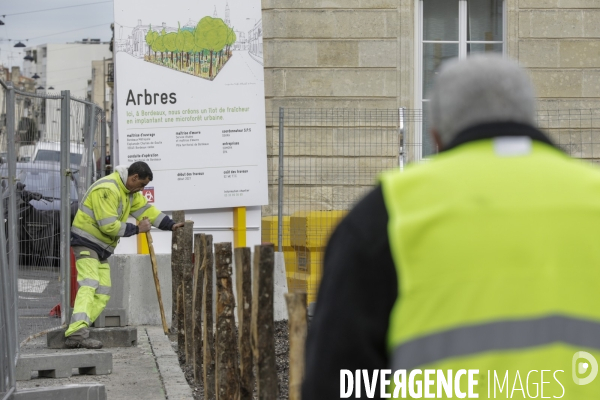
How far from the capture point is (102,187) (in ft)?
33.7

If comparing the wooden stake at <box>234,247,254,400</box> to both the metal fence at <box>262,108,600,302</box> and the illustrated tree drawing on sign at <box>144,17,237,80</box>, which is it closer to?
the illustrated tree drawing on sign at <box>144,17,237,80</box>

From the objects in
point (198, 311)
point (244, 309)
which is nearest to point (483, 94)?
point (244, 309)

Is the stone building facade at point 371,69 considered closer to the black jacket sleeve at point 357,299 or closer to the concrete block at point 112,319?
the concrete block at point 112,319

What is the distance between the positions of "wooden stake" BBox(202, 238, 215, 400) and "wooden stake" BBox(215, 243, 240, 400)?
0.60m

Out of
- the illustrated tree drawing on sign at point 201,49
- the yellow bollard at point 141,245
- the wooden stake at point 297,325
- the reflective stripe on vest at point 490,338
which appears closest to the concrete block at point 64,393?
the wooden stake at point 297,325

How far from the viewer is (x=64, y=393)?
6863mm

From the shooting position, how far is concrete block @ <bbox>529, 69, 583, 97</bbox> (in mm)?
14133

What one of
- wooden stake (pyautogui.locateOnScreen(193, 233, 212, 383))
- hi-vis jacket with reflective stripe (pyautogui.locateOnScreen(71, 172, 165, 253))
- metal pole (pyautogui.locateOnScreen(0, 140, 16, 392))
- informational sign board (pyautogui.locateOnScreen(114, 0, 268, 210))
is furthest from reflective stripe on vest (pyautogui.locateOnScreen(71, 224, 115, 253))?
metal pole (pyautogui.locateOnScreen(0, 140, 16, 392))

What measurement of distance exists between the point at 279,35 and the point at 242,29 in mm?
1306

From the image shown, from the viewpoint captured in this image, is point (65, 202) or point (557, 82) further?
point (557, 82)

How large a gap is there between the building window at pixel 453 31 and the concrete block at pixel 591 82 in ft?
3.89

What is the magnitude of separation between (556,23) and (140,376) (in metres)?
8.07

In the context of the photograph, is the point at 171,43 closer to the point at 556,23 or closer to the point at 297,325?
the point at 556,23

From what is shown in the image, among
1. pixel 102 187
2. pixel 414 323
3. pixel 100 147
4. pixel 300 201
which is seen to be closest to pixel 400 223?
pixel 414 323
